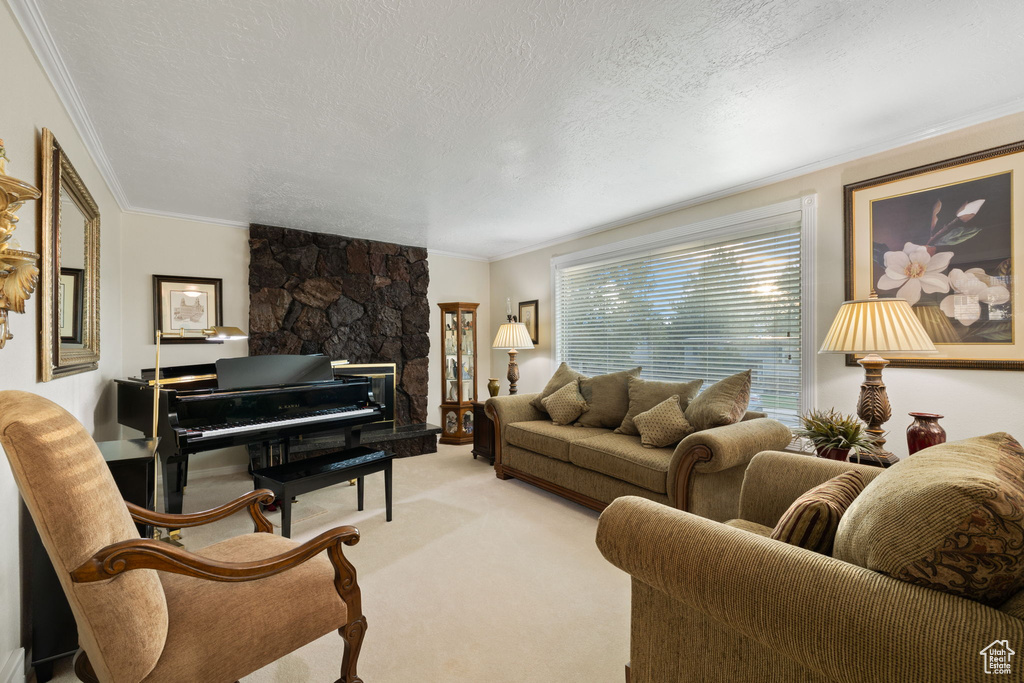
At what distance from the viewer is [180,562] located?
111 centimetres

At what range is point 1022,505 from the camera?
0.79 meters

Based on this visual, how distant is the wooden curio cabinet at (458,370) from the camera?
5.33m

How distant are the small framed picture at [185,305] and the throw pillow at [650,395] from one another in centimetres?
370

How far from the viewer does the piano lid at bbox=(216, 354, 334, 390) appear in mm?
3246

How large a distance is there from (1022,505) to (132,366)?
516 centimetres

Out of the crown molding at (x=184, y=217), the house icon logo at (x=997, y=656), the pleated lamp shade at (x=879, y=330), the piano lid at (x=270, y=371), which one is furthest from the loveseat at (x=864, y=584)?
the crown molding at (x=184, y=217)

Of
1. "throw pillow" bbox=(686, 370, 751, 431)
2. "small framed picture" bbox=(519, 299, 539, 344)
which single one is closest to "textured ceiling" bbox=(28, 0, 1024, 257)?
"throw pillow" bbox=(686, 370, 751, 431)

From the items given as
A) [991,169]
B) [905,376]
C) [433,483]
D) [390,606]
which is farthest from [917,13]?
[433,483]

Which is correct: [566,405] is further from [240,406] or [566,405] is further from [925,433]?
[240,406]

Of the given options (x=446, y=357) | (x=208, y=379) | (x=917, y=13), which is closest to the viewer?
(x=917, y=13)

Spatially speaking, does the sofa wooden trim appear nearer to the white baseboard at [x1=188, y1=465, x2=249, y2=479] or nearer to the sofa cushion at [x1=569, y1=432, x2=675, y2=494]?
the sofa cushion at [x1=569, y1=432, x2=675, y2=494]

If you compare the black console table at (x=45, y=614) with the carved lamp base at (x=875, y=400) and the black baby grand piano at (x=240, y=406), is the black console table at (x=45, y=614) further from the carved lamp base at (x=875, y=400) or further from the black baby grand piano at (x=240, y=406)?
the carved lamp base at (x=875, y=400)

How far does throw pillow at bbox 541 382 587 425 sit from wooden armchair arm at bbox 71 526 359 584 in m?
2.60

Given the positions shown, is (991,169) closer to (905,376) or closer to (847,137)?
(847,137)
